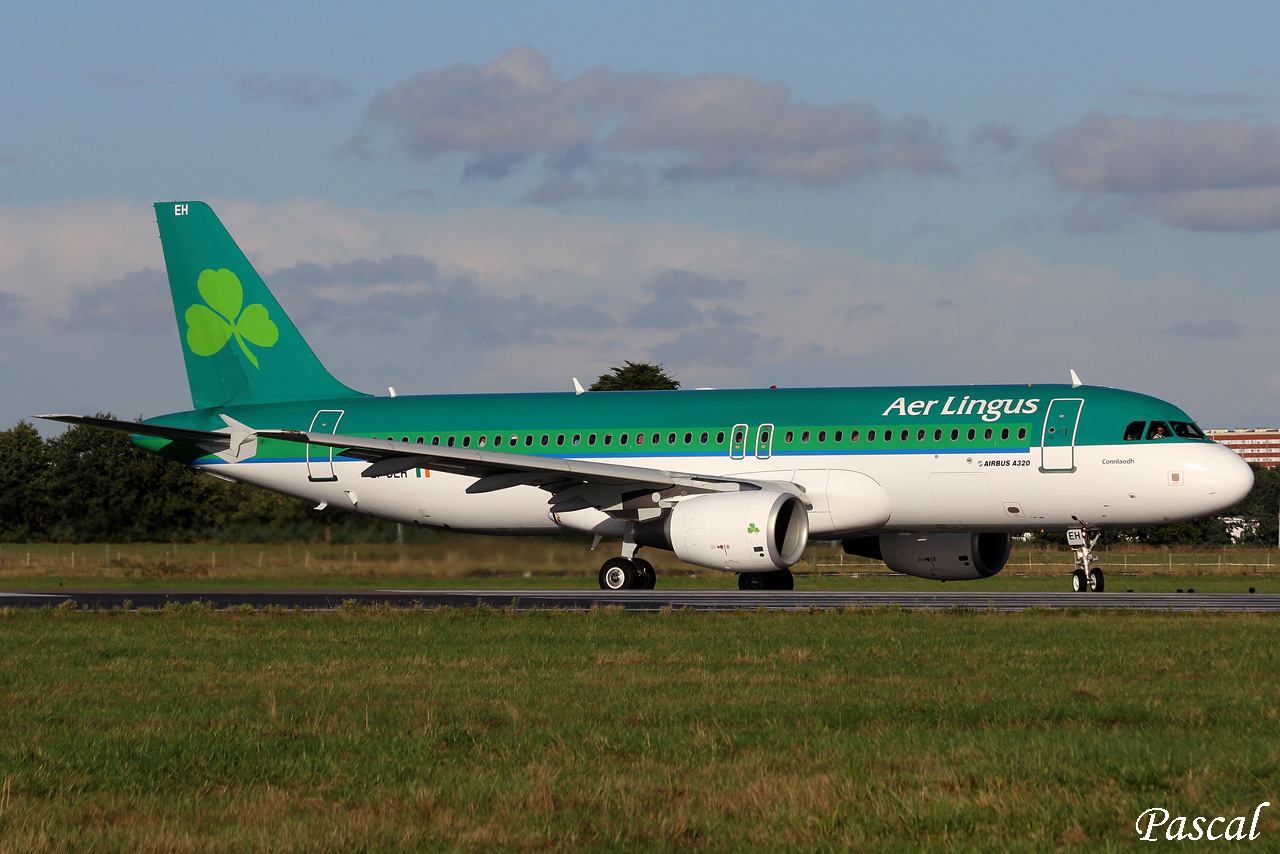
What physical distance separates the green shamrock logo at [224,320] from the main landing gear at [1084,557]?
18.7m

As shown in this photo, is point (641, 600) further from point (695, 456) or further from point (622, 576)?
point (695, 456)

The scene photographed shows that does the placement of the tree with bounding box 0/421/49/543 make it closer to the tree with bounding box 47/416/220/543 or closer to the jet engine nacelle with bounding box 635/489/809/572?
the tree with bounding box 47/416/220/543

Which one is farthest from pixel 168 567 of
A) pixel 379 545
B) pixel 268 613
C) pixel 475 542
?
pixel 268 613

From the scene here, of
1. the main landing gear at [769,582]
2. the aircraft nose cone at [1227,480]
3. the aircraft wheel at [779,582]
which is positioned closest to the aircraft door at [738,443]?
the main landing gear at [769,582]

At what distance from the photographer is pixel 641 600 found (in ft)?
83.7

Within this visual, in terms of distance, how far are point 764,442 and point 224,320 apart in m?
14.0

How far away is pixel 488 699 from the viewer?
1177 centimetres

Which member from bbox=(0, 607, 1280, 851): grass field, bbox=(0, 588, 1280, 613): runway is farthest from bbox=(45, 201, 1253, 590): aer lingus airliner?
bbox=(0, 607, 1280, 851): grass field

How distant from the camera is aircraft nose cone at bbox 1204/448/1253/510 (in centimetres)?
2614

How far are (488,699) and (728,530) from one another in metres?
14.6

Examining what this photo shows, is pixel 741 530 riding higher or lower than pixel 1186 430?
lower

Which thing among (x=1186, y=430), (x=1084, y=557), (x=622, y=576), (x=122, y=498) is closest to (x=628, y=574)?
(x=622, y=576)

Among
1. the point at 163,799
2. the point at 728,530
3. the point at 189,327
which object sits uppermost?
the point at 189,327

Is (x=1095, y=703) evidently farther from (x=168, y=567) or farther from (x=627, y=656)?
(x=168, y=567)
